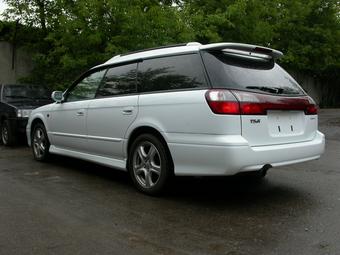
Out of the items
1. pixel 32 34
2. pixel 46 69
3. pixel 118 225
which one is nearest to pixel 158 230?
pixel 118 225

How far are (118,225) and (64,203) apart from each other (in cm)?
107

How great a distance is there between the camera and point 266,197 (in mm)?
5586

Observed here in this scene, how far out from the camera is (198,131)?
4.97 metres

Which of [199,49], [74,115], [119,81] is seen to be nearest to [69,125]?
[74,115]

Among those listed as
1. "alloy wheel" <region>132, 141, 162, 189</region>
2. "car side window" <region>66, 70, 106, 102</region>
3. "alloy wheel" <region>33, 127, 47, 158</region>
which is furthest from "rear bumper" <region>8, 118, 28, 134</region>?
"alloy wheel" <region>132, 141, 162, 189</region>

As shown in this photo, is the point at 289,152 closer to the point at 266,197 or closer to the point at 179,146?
the point at 266,197

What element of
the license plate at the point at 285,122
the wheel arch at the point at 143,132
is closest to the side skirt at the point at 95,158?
the wheel arch at the point at 143,132

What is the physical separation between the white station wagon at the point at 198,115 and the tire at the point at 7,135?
444cm

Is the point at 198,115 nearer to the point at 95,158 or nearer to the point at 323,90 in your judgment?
the point at 95,158

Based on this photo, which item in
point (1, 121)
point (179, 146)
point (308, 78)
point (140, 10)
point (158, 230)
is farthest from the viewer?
point (308, 78)

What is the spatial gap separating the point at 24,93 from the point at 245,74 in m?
7.80

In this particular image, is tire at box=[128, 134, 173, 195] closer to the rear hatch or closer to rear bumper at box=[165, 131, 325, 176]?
rear bumper at box=[165, 131, 325, 176]

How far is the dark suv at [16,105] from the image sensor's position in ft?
34.3

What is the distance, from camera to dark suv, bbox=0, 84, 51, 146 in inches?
411
